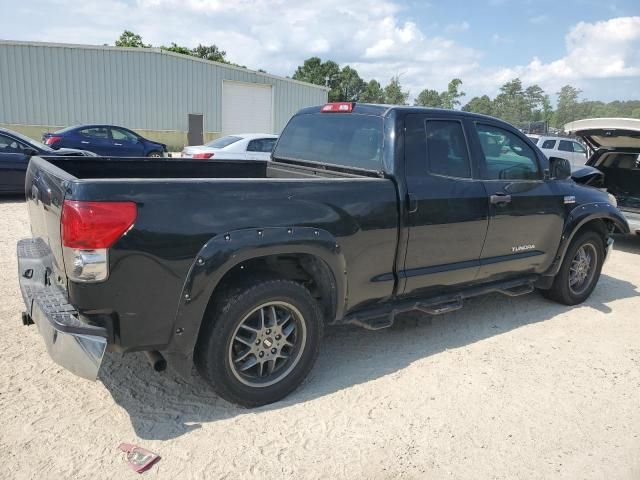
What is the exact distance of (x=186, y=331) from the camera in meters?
2.91

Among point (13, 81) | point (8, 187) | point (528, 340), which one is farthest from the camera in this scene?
point (13, 81)

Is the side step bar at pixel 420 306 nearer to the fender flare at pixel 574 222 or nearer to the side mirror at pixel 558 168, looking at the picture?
the fender flare at pixel 574 222

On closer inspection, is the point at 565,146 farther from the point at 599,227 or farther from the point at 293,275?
the point at 293,275

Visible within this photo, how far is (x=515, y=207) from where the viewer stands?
4.56 m

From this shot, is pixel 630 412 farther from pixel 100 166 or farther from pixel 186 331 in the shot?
pixel 100 166

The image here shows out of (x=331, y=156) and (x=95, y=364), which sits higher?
(x=331, y=156)

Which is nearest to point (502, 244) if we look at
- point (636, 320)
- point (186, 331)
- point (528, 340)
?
point (528, 340)

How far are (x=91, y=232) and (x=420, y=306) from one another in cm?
250

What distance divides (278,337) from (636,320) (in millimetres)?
3985

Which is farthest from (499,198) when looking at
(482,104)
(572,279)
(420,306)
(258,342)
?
(482,104)

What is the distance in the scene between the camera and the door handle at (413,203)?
3766 millimetres

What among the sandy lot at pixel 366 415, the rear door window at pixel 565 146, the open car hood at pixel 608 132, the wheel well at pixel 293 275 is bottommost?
the sandy lot at pixel 366 415

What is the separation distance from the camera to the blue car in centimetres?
1565

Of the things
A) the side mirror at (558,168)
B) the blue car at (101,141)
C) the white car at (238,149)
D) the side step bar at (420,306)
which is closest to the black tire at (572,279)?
the side step bar at (420,306)
